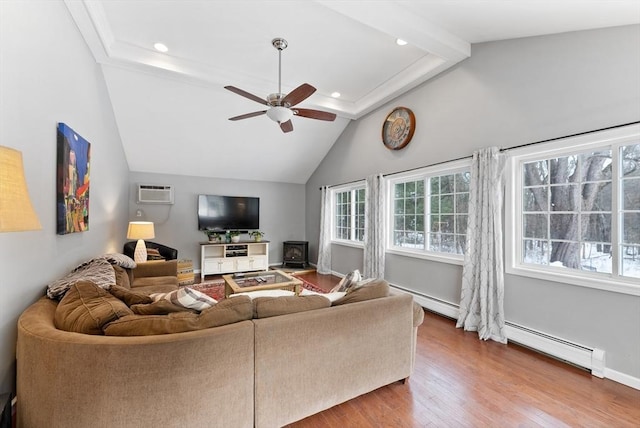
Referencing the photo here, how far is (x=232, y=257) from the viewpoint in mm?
5754

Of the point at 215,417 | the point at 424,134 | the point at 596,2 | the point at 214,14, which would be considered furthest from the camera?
the point at 424,134

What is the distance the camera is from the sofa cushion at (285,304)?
62.2 inches

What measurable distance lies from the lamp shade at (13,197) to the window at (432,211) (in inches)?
148

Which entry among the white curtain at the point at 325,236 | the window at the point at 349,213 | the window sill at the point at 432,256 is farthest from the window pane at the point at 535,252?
the white curtain at the point at 325,236

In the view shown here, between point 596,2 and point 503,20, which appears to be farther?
point 503,20

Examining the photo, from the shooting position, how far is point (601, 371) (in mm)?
2207

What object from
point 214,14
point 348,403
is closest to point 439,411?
point 348,403

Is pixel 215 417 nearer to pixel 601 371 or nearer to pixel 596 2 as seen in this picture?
pixel 601 371

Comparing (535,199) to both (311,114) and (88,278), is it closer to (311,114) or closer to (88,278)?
(311,114)

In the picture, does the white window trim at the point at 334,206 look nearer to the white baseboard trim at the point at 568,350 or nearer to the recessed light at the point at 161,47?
the white baseboard trim at the point at 568,350

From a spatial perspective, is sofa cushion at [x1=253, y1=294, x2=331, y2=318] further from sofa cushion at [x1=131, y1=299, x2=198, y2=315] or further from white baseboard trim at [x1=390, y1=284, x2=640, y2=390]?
white baseboard trim at [x1=390, y1=284, x2=640, y2=390]

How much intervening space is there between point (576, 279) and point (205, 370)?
308 centimetres

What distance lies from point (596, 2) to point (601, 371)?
9.46 ft

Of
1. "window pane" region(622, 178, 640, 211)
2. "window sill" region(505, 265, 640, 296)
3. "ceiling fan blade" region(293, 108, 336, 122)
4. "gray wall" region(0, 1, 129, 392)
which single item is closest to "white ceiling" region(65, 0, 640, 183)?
"gray wall" region(0, 1, 129, 392)
